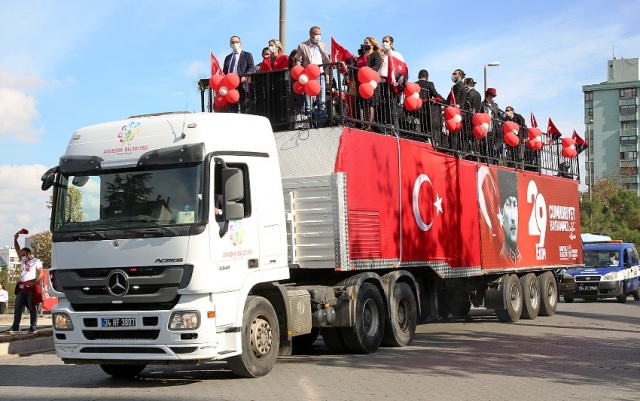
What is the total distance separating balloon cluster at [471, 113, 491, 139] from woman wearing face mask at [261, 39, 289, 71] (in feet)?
14.8

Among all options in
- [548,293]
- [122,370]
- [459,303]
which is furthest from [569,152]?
[122,370]

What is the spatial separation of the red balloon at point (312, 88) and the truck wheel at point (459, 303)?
6.06 metres

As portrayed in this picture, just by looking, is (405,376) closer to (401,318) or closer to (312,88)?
(401,318)

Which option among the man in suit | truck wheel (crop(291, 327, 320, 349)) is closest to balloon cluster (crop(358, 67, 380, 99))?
the man in suit

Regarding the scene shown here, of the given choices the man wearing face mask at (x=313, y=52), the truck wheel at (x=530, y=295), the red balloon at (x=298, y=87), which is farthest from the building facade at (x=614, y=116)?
the red balloon at (x=298, y=87)

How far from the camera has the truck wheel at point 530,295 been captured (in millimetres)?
20578

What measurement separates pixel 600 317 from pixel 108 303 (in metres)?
15.3

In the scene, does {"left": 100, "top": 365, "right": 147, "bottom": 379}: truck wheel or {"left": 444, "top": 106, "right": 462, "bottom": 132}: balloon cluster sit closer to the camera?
{"left": 100, "top": 365, "right": 147, "bottom": 379}: truck wheel

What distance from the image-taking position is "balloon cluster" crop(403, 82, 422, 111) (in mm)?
15102

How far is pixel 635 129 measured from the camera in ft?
439

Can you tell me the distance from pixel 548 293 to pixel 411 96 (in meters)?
8.96

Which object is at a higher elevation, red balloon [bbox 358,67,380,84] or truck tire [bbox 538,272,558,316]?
red balloon [bbox 358,67,380,84]

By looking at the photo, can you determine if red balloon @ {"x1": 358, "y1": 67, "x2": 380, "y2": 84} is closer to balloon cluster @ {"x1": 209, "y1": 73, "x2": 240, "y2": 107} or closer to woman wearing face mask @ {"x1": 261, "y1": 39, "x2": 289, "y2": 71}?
woman wearing face mask @ {"x1": 261, "y1": 39, "x2": 289, "y2": 71}

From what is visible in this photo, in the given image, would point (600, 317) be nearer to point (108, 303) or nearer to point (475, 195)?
point (475, 195)
